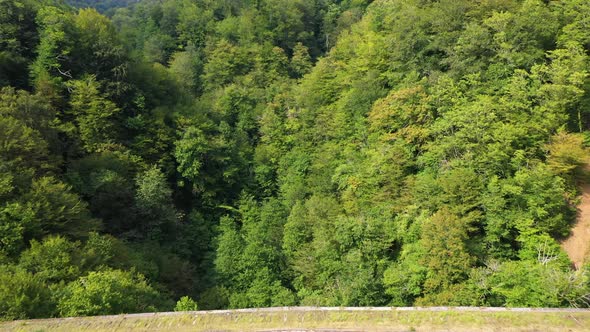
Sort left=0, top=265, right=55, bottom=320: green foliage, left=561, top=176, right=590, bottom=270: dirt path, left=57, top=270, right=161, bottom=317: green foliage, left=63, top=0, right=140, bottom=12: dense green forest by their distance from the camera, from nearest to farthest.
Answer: left=0, top=265, right=55, bottom=320: green foliage
left=57, top=270, right=161, bottom=317: green foliage
left=561, top=176, right=590, bottom=270: dirt path
left=63, top=0, right=140, bottom=12: dense green forest

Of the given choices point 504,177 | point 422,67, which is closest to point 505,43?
point 422,67

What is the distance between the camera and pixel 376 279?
17.6 metres

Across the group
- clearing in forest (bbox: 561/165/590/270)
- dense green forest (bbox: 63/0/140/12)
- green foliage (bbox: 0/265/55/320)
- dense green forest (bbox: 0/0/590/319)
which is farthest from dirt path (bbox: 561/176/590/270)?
dense green forest (bbox: 63/0/140/12)

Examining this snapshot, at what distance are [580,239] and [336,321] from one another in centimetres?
1217

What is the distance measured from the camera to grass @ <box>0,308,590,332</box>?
36.8ft

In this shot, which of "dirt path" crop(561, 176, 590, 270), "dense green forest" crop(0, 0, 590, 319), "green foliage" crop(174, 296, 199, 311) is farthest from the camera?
"dirt path" crop(561, 176, 590, 270)

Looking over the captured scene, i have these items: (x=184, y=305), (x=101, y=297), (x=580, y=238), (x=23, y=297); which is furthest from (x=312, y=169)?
(x=23, y=297)

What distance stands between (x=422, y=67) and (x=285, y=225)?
14.7 meters

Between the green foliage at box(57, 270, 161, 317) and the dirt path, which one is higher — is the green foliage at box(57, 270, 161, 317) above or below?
above

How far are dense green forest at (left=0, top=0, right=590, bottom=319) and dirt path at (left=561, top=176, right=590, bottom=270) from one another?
50 cm

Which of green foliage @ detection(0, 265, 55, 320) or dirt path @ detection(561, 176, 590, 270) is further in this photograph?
dirt path @ detection(561, 176, 590, 270)

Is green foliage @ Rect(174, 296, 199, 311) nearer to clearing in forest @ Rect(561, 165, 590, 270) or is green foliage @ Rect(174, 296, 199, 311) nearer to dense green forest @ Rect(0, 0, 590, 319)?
dense green forest @ Rect(0, 0, 590, 319)

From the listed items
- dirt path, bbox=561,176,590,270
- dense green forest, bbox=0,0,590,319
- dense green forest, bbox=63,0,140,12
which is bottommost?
dirt path, bbox=561,176,590,270

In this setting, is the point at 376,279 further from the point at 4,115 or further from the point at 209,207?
the point at 4,115
